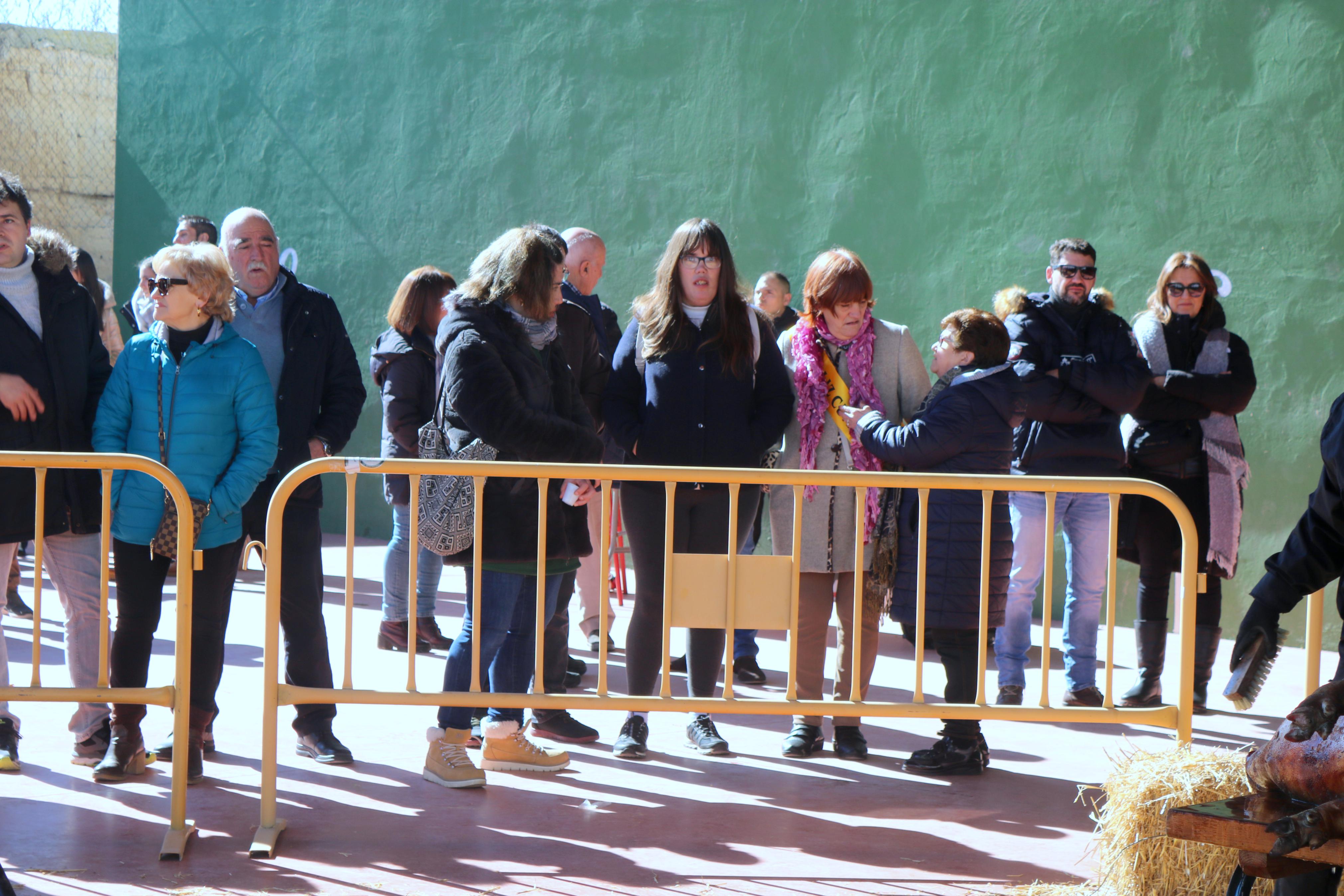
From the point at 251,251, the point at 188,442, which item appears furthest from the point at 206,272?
the point at 188,442

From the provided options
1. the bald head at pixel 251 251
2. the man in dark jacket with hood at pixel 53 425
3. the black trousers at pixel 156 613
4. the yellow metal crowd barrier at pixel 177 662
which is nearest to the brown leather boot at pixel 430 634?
the man in dark jacket with hood at pixel 53 425

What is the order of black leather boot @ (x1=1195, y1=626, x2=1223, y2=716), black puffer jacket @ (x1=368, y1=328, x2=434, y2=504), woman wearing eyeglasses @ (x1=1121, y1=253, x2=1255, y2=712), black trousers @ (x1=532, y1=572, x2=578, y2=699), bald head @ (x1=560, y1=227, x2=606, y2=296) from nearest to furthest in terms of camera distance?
1. black trousers @ (x1=532, y1=572, x2=578, y2=699)
2. black leather boot @ (x1=1195, y1=626, x2=1223, y2=716)
3. woman wearing eyeglasses @ (x1=1121, y1=253, x2=1255, y2=712)
4. black puffer jacket @ (x1=368, y1=328, x2=434, y2=504)
5. bald head @ (x1=560, y1=227, x2=606, y2=296)

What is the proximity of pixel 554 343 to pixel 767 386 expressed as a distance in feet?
2.86

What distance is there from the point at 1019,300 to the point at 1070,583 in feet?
4.32

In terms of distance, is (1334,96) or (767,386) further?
(1334,96)

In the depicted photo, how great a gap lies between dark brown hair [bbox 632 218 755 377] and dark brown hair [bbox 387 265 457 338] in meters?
1.68

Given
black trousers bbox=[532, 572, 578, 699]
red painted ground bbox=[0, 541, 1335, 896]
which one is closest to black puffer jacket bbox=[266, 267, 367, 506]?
black trousers bbox=[532, 572, 578, 699]

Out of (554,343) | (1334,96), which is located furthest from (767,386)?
(1334,96)

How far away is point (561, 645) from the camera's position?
17.4 feet

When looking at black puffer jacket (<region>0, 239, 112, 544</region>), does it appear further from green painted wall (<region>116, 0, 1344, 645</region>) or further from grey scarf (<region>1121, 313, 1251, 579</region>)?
green painted wall (<region>116, 0, 1344, 645</region>)

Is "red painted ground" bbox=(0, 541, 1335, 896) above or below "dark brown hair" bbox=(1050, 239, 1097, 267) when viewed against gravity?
below

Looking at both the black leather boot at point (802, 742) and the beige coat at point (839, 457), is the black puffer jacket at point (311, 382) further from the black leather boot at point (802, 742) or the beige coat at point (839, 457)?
the black leather boot at point (802, 742)

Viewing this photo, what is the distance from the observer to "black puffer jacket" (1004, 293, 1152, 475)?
228 inches

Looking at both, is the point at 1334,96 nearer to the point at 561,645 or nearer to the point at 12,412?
the point at 561,645
